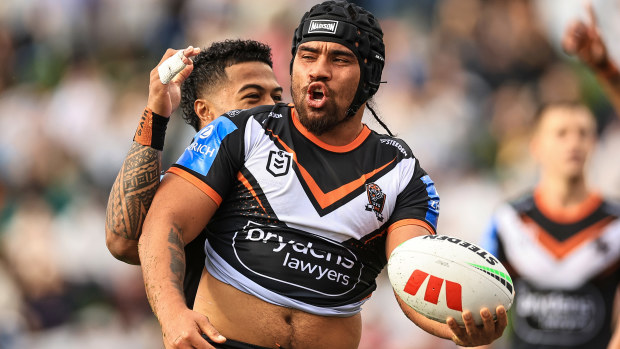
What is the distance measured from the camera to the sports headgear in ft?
13.7

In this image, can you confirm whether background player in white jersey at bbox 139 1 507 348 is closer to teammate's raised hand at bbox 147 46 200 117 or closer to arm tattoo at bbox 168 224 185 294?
arm tattoo at bbox 168 224 185 294

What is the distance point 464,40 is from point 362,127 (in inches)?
207

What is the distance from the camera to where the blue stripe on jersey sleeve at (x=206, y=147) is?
3.93 meters

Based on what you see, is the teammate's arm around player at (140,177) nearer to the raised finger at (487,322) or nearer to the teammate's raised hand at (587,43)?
the raised finger at (487,322)

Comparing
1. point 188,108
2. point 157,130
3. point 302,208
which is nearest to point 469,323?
point 302,208

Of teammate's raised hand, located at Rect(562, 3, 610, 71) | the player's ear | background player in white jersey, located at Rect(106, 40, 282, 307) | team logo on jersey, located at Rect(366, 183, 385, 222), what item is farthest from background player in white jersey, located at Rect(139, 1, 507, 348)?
the player's ear

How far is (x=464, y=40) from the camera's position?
932cm

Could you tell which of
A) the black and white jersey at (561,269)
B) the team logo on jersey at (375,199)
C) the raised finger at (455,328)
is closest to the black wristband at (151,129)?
the team logo on jersey at (375,199)

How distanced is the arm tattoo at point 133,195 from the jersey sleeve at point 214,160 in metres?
0.11

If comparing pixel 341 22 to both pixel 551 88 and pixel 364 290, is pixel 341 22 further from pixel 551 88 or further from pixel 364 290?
pixel 551 88

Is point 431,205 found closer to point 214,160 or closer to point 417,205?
point 417,205

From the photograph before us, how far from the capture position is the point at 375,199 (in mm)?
4094

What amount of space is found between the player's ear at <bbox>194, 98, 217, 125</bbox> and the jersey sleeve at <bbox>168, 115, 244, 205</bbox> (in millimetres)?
1686

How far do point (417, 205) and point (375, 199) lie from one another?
0.78ft
